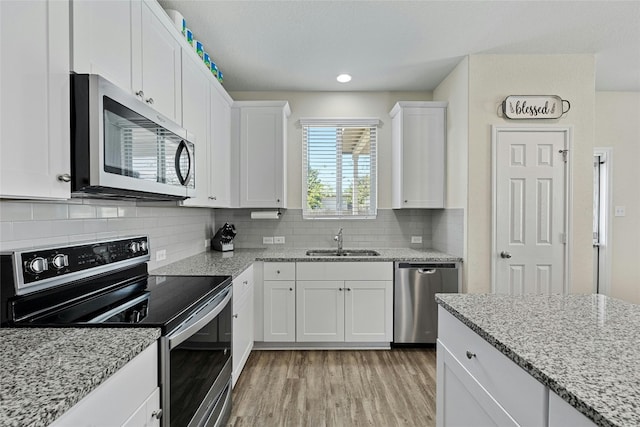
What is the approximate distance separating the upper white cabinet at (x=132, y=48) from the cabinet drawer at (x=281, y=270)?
5.11ft

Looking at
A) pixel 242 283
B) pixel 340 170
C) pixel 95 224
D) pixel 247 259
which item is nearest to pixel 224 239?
pixel 247 259

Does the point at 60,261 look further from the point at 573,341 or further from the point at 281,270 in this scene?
the point at 281,270

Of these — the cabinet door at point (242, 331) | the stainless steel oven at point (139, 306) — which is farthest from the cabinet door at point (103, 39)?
the cabinet door at point (242, 331)

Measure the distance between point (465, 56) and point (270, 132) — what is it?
6.34 feet

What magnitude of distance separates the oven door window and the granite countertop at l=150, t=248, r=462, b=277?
48cm

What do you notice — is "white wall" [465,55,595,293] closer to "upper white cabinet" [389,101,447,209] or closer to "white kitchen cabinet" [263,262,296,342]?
"upper white cabinet" [389,101,447,209]

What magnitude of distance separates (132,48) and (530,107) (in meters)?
3.03

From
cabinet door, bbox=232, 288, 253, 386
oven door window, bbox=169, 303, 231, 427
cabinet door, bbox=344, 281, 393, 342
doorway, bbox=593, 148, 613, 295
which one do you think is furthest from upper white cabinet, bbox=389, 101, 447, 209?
oven door window, bbox=169, 303, 231, 427

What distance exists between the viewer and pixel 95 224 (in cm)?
181

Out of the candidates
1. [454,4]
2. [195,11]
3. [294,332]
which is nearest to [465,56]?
[454,4]

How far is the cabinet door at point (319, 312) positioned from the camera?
10.5 ft

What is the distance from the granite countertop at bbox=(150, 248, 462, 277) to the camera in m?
2.35

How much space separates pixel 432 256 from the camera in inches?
127

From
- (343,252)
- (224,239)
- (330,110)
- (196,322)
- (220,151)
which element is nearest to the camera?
(196,322)
